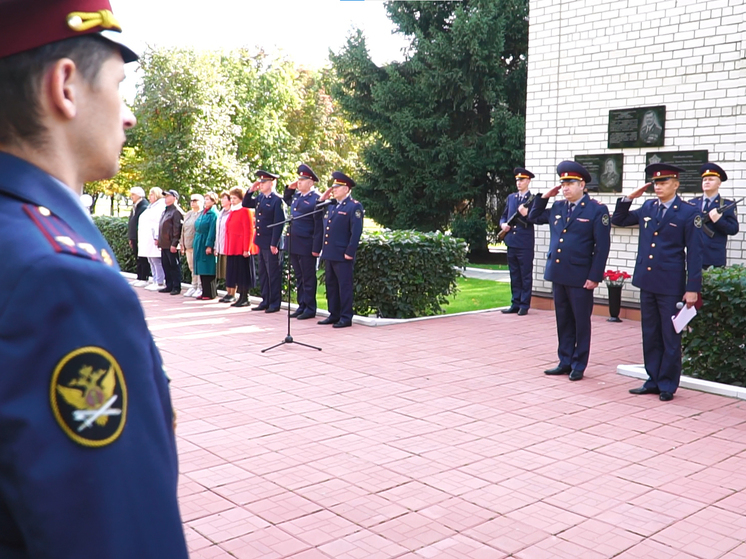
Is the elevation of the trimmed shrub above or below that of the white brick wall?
below

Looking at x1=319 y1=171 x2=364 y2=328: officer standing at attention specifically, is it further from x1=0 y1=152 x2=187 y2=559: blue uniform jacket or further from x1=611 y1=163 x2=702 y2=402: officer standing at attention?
x1=0 y1=152 x2=187 y2=559: blue uniform jacket

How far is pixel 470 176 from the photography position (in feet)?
68.5

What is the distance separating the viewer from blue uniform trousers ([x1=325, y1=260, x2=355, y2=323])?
10961mm

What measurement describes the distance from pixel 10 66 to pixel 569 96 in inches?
510

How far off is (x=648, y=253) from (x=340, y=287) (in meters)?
4.98

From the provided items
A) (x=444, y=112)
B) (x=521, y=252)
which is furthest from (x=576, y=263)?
(x=444, y=112)

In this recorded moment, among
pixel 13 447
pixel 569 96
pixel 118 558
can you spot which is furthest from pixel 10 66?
pixel 569 96

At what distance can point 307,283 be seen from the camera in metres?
11.8

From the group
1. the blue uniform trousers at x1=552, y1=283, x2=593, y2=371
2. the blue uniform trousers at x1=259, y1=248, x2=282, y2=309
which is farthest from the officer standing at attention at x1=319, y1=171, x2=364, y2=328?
the blue uniform trousers at x1=552, y1=283, x2=593, y2=371

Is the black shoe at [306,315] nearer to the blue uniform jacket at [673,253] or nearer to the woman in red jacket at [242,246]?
the woman in red jacket at [242,246]

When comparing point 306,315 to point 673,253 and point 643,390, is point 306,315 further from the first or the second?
point 673,253

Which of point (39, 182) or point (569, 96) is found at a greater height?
point (569, 96)

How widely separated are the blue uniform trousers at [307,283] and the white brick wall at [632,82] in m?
4.16

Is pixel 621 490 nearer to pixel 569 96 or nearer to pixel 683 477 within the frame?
pixel 683 477
